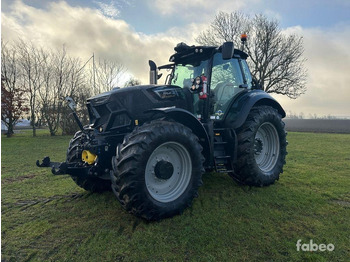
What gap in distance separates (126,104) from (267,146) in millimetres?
3222

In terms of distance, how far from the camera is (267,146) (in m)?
5.16

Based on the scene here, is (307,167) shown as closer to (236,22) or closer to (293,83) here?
(293,83)

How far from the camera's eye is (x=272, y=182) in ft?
15.3

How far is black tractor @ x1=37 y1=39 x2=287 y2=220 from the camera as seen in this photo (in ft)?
9.93

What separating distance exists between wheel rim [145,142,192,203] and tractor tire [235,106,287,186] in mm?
1302

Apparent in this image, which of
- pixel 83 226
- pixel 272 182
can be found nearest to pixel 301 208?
pixel 272 182

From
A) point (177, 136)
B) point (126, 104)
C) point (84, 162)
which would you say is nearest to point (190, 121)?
point (177, 136)

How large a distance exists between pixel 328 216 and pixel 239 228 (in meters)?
1.37

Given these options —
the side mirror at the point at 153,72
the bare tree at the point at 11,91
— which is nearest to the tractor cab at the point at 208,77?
the side mirror at the point at 153,72

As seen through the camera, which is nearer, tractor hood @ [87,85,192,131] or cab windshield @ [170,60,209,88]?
tractor hood @ [87,85,192,131]

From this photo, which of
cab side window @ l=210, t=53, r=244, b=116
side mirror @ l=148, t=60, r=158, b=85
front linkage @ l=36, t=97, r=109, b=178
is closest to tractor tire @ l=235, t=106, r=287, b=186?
cab side window @ l=210, t=53, r=244, b=116

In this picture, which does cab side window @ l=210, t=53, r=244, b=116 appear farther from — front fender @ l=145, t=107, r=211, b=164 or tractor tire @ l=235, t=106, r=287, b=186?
front fender @ l=145, t=107, r=211, b=164

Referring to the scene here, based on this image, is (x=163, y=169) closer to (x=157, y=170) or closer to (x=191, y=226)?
(x=157, y=170)

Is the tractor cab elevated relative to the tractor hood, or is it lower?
elevated
